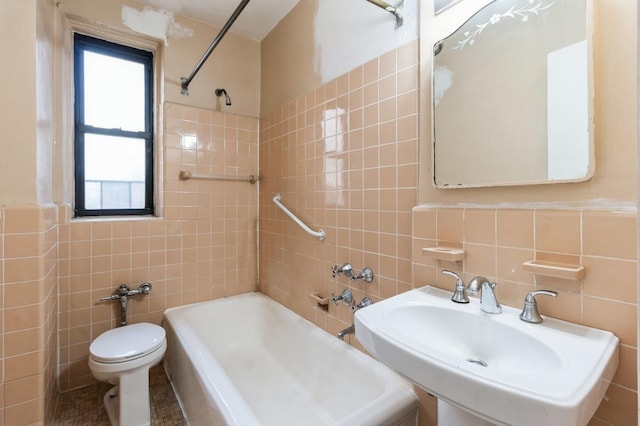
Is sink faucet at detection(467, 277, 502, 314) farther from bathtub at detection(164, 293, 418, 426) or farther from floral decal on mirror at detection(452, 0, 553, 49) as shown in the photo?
floral decal on mirror at detection(452, 0, 553, 49)

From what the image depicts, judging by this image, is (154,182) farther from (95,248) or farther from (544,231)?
(544,231)

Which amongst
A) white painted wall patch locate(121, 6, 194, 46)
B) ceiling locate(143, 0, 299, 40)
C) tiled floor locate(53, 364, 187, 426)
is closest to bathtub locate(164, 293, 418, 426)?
tiled floor locate(53, 364, 187, 426)

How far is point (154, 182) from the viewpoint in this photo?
2.09 meters

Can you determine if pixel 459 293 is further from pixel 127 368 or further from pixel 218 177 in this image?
pixel 218 177

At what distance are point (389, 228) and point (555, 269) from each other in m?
0.64

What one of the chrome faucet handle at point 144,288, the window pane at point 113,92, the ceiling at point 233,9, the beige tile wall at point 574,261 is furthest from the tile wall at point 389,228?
the window pane at point 113,92

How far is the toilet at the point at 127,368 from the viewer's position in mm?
1375

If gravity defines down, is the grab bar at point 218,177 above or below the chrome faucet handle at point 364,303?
above

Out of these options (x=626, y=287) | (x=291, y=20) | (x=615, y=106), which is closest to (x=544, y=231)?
(x=626, y=287)

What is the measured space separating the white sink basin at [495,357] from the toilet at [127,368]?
126cm

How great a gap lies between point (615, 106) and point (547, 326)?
0.58 metres

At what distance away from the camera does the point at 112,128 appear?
6.40 feet

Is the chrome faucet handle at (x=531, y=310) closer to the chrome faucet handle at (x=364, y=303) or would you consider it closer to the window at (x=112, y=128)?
the chrome faucet handle at (x=364, y=303)

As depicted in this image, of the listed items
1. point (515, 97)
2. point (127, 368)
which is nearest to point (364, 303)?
point (515, 97)
